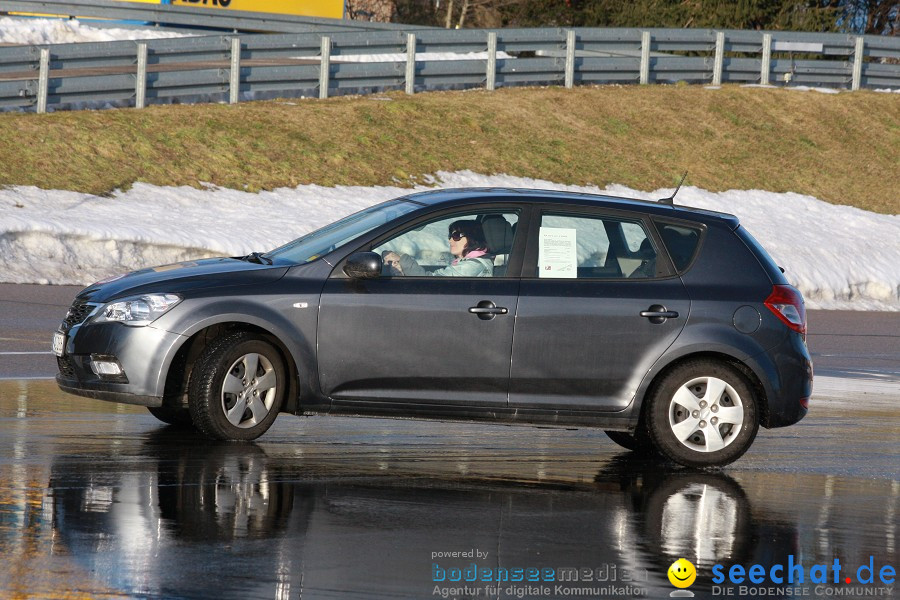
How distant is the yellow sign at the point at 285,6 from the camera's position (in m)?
39.3

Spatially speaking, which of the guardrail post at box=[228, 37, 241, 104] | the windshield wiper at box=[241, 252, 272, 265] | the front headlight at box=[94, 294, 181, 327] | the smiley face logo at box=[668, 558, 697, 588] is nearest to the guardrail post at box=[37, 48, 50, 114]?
the guardrail post at box=[228, 37, 241, 104]

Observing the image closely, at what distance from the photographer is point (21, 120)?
22.7 m

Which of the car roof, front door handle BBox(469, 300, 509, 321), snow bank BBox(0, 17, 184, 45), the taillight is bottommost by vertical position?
front door handle BBox(469, 300, 509, 321)

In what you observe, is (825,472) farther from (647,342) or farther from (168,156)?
(168,156)

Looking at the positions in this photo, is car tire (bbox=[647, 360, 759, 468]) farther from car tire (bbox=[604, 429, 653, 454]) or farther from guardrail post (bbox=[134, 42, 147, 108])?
guardrail post (bbox=[134, 42, 147, 108])

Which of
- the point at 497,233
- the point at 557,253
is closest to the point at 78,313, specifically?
the point at 497,233

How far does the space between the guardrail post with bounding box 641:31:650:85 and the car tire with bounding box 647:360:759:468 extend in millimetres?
23980

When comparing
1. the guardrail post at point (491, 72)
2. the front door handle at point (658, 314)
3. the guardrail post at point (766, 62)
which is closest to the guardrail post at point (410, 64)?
the guardrail post at point (491, 72)

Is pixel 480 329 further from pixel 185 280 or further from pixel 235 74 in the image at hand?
pixel 235 74

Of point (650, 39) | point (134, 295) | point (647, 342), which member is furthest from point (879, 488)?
point (650, 39)

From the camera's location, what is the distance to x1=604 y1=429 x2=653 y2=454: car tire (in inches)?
370

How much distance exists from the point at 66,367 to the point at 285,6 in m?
33.5

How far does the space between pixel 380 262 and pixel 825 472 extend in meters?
2.99

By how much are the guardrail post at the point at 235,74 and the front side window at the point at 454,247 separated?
17.7 m
